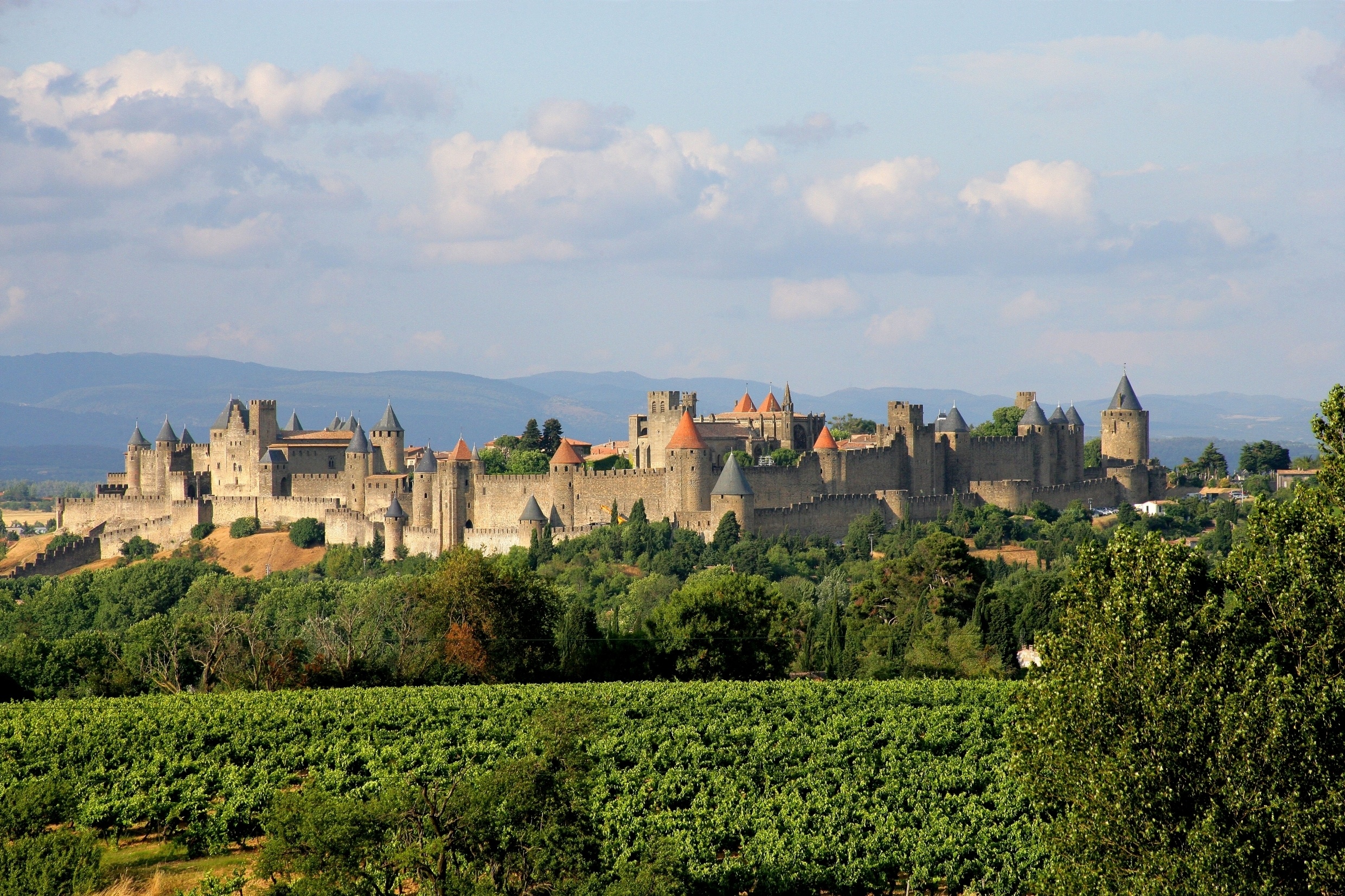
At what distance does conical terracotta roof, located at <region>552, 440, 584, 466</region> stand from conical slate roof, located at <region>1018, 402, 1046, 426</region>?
2108 cm

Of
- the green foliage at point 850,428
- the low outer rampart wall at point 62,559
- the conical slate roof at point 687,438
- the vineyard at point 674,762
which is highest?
the green foliage at point 850,428

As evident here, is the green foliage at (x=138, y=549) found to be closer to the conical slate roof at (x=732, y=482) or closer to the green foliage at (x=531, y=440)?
the green foliage at (x=531, y=440)

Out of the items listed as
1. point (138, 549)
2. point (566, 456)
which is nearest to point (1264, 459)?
point (566, 456)

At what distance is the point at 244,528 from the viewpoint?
69.0m

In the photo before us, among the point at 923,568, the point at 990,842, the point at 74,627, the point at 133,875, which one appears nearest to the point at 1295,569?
the point at 990,842

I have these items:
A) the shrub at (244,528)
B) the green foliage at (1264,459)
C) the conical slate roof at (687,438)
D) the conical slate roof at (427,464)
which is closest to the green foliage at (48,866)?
the conical slate roof at (687,438)

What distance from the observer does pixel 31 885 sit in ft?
58.5

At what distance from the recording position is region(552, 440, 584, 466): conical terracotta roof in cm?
6266

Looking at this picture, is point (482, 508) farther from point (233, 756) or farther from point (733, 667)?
point (233, 756)

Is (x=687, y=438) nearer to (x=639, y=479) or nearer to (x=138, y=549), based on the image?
(x=639, y=479)

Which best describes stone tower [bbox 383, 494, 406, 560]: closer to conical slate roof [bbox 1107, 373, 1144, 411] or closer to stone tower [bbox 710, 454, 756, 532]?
stone tower [bbox 710, 454, 756, 532]

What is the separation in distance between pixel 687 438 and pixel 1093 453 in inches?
1063

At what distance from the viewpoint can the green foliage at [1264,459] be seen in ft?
260

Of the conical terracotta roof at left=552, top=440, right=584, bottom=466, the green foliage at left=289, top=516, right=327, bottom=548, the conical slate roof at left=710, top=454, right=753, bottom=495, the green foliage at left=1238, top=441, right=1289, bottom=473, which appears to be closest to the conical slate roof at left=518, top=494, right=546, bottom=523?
the conical terracotta roof at left=552, top=440, right=584, bottom=466
